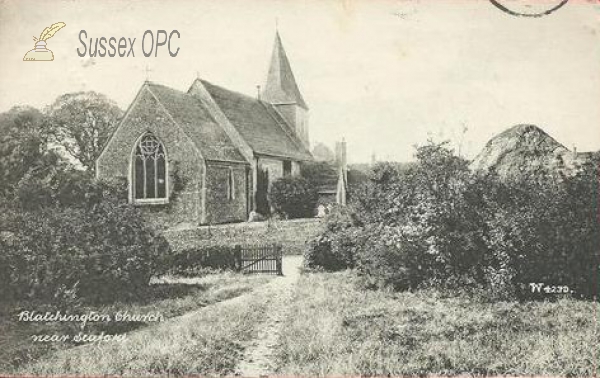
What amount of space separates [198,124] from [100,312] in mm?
15382

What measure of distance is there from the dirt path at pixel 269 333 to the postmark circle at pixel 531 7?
7.19 m

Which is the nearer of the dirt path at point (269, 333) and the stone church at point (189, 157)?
the dirt path at point (269, 333)

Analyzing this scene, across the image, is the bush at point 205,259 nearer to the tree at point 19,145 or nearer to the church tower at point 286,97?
the tree at point 19,145

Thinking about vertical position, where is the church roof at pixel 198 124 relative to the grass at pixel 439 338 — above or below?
above

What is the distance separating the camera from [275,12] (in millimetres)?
9539

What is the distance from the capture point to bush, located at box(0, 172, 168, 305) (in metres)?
9.34

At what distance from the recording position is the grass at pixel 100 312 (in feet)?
25.5

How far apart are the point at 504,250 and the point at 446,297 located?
148 centimetres

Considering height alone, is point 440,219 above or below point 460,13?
below

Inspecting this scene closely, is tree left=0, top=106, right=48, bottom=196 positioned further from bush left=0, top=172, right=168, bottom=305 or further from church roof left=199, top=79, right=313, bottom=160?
church roof left=199, top=79, right=313, bottom=160

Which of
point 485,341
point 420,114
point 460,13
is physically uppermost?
point 460,13

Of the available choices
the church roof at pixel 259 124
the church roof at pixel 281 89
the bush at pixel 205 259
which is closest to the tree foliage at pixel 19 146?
the bush at pixel 205 259

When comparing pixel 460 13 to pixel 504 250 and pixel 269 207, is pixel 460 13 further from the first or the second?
pixel 269 207

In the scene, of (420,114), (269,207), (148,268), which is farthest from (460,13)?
(269,207)
